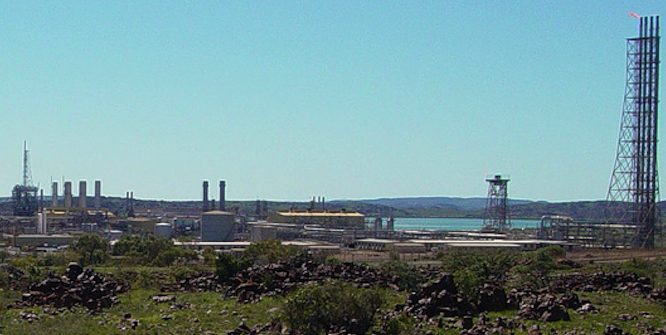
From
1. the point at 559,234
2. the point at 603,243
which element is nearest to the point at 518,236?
the point at 559,234

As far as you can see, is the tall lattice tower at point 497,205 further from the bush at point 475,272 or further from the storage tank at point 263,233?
the bush at point 475,272

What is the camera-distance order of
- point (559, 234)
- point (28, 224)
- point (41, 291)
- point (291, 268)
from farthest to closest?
point (28, 224) → point (559, 234) → point (291, 268) → point (41, 291)

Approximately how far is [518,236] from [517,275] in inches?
2646

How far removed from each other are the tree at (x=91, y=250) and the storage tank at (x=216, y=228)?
3267 cm

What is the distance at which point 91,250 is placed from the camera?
73938 millimetres

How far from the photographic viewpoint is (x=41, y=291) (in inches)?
1547

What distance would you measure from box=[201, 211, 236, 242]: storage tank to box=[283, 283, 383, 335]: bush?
281ft

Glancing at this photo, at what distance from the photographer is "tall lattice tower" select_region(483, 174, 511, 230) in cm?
12888

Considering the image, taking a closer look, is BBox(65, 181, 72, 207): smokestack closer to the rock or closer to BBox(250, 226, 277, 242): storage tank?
BBox(250, 226, 277, 242): storage tank

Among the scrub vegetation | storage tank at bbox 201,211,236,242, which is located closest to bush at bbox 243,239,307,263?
the scrub vegetation

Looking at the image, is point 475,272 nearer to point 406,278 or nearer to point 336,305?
point 406,278

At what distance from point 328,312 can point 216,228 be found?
86799 mm

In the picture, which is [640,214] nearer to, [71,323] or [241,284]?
[241,284]

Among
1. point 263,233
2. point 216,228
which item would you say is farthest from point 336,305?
point 216,228
